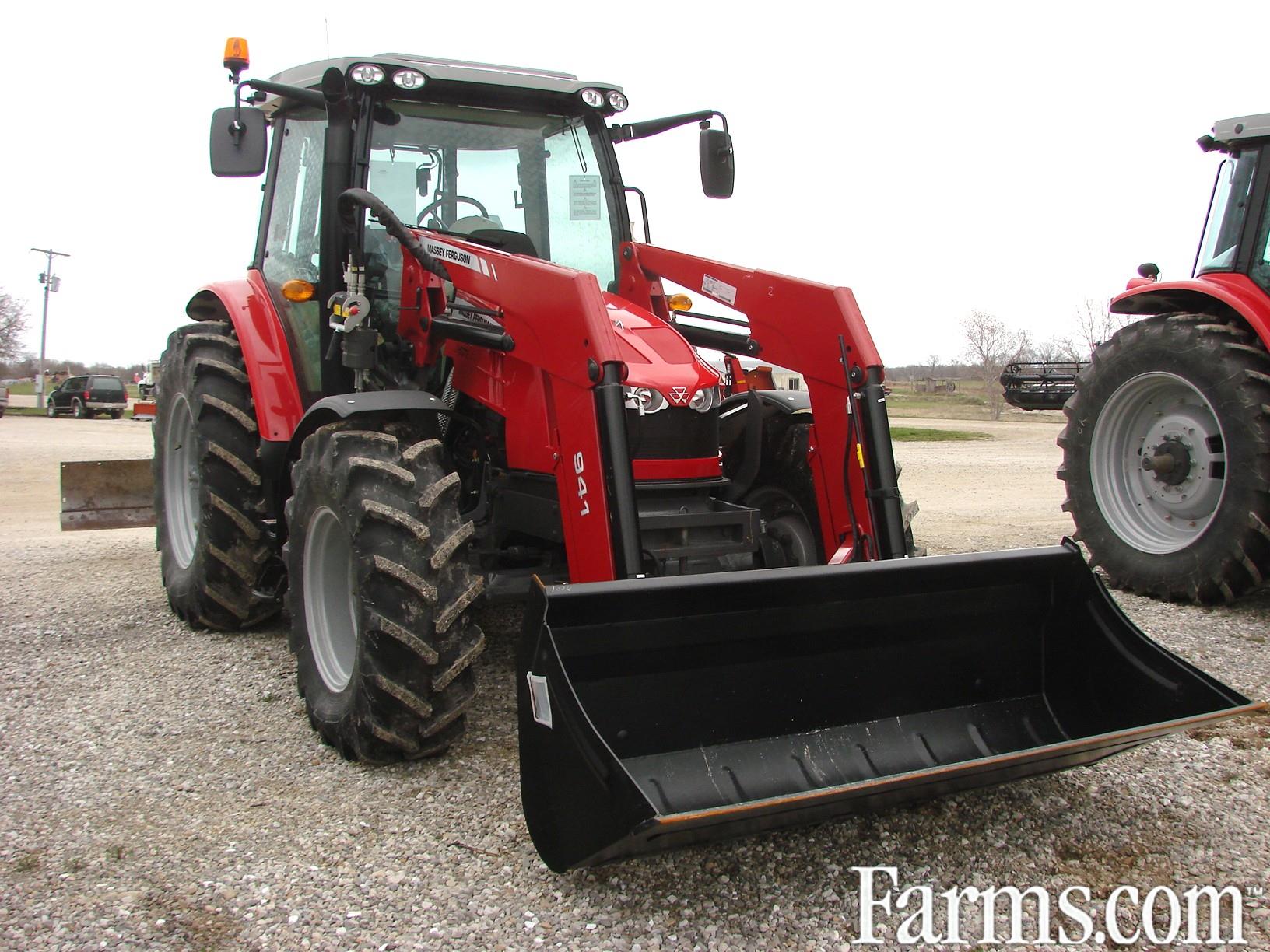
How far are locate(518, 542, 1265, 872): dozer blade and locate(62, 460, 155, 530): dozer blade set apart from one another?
17.1ft

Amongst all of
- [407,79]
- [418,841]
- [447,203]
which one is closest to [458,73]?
[407,79]

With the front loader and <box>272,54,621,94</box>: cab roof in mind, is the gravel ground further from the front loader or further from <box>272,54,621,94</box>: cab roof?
<box>272,54,621,94</box>: cab roof

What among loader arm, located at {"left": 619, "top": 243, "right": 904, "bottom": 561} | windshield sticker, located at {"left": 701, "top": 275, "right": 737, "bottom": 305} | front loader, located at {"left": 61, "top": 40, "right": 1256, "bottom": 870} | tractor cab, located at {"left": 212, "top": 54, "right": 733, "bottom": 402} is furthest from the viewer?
windshield sticker, located at {"left": 701, "top": 275, "right": 737, "bottom": 305}

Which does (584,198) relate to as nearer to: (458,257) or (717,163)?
(717,163)

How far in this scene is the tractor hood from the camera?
158 inches

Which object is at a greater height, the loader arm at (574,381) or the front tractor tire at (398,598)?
the loader arm at (574,381)

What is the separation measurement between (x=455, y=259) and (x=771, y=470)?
1620 mm

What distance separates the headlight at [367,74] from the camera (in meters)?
4.32

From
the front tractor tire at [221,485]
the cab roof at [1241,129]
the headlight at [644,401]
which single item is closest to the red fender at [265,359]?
the front tractor tire at [221,485]

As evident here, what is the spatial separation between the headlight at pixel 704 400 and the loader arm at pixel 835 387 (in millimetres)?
371

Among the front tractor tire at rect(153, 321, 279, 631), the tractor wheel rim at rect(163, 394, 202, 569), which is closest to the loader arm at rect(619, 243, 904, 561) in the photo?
the front tractor tire at rect(153, 321, 279, 631)

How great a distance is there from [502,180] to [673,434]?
5.02ft

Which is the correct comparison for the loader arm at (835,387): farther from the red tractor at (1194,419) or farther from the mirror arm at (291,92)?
the red tractor at (1194,419)

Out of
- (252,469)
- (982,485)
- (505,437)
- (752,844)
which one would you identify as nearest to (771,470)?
(505,437)
